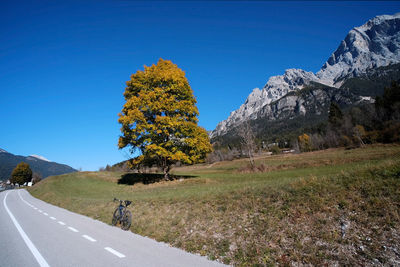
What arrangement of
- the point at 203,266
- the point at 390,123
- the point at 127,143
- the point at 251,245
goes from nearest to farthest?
the point at 203,266 → the point at 251,245 → the point at 127,143 → the point at 390,123

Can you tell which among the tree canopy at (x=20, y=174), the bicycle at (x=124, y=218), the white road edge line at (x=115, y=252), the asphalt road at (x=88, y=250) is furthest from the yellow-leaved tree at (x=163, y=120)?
the tree canopy at (x=20, y=174)

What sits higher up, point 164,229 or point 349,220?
point 349,220

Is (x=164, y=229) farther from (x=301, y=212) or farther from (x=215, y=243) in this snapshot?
(x=301, y=212)

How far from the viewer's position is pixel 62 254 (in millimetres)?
7496

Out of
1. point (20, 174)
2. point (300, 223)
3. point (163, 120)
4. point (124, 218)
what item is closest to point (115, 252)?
point (124, 218)

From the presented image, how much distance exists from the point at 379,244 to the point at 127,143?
24555 mm

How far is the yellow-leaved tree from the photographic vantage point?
2372 centimetres

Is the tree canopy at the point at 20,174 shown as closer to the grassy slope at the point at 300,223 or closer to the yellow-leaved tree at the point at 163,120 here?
the yellow-leaved tree at the point at 163,120

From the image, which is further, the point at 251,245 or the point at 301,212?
the point at 301,212

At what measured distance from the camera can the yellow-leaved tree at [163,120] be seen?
77.8ft

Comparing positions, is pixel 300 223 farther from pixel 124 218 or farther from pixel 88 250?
pixel 124 218

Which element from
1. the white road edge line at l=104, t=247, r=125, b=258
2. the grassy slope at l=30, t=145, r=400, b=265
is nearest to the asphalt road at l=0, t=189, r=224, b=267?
the white road edge line at l=104, t=247, r=125, b=258

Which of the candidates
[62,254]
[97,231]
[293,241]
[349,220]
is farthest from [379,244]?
[97,231]

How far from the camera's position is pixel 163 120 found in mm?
23141
